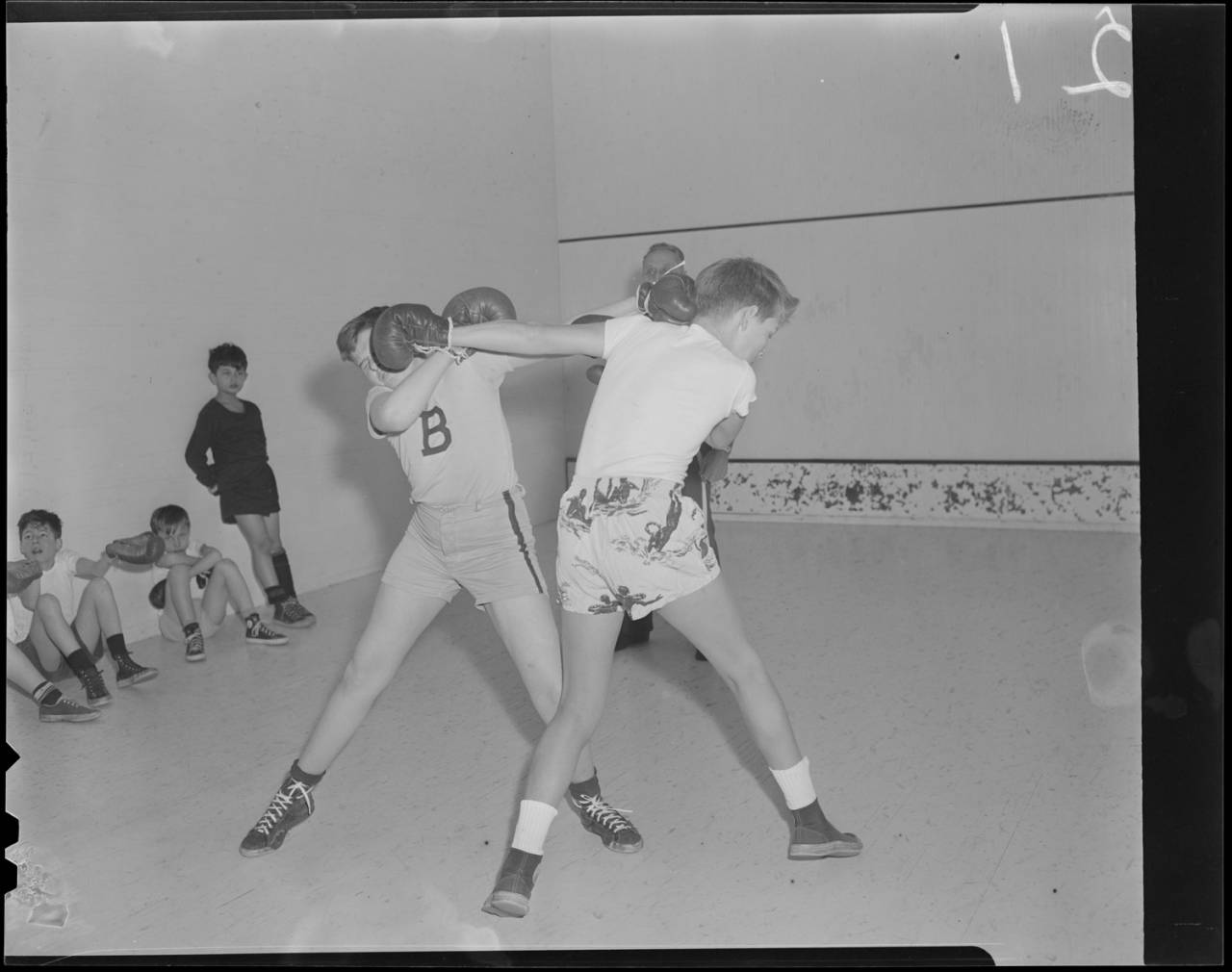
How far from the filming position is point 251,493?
15.5 ft

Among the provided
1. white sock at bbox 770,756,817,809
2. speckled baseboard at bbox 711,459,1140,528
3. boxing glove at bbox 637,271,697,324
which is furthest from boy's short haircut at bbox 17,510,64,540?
speckled baseboard at bbox 711,459,1140,528

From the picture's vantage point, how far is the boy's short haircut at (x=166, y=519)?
4344 millimetres

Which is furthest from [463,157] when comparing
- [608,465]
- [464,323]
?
[608,465]

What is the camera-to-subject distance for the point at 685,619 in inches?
83.6

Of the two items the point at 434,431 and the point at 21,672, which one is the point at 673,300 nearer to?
the point at 434,431

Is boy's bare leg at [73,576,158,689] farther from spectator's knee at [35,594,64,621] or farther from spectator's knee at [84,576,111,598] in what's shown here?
spectator's knee at [35,594,64,621]

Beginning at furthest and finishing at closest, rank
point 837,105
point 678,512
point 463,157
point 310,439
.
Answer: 1. point 837,105
2. point 463,157
3. point 310,439
4. point 678,512

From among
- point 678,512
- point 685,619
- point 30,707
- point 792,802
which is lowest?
point 30,707

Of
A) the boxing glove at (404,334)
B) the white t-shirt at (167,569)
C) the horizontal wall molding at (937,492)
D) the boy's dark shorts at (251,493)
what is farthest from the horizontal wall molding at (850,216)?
the boxing glove at (404,334)

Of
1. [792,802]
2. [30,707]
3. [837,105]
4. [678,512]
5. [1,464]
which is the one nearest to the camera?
[1,464]

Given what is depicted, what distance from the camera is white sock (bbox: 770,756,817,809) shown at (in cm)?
228

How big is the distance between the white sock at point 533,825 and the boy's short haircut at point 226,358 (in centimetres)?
306

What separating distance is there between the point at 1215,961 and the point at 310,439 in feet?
14.3

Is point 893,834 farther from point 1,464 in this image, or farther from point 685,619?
point 1,464
